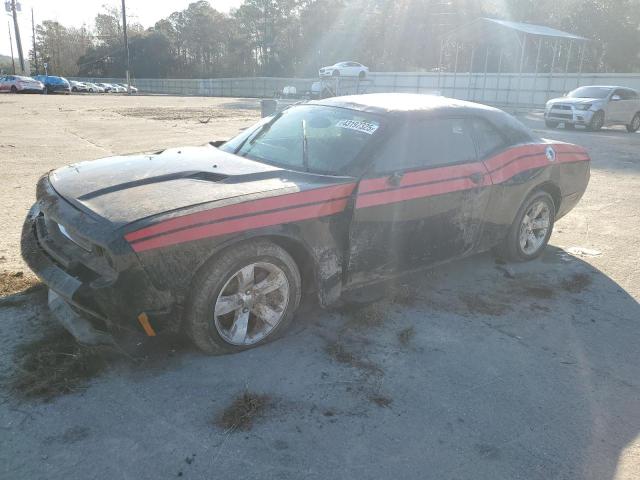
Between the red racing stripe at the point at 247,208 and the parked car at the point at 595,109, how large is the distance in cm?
1693

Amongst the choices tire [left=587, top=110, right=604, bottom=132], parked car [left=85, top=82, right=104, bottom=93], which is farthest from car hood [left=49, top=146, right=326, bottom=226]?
parked car [left=85, top=82, right=104, bottom=93]

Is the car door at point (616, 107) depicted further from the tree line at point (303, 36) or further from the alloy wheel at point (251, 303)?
the tree line at point (303, 36)

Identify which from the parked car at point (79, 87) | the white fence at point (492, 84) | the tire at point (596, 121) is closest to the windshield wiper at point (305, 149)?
the tire at point (596, 121)

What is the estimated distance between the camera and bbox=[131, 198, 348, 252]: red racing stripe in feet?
9.17

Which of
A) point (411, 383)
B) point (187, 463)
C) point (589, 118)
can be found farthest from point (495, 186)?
point (589, 118)

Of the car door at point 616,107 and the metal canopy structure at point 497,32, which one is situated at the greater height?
the metal canopy structure at point 497,32

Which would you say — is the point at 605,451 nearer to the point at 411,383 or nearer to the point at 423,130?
the point at 411,383

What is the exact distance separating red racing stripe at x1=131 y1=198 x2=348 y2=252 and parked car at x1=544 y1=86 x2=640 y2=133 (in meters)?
17.0

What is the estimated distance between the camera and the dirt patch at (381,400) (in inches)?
114

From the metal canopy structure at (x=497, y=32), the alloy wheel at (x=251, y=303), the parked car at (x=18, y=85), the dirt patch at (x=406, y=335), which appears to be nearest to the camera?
the alloy wheel at (x=251, y=303)

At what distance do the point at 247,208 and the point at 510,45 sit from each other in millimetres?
38113

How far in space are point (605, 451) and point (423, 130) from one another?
8.13 feet

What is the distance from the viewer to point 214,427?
264 centimetres

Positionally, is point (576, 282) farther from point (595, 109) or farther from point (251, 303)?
point (595, 109)
